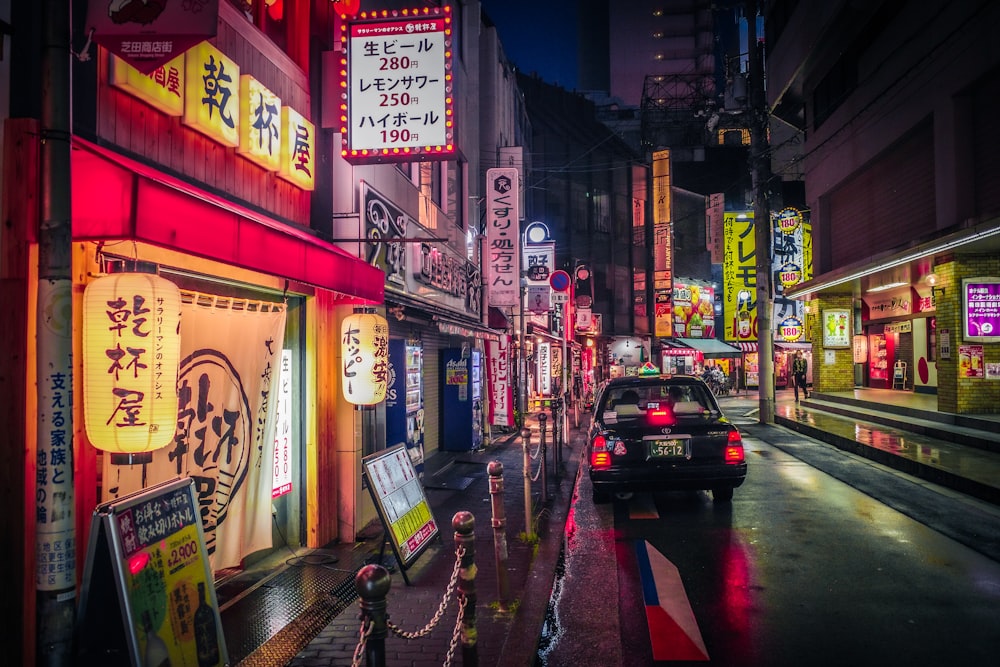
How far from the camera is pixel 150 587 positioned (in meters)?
3.56

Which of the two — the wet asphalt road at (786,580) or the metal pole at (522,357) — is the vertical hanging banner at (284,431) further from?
the metal pole at (522,357)

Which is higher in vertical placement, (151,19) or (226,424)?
(151,19)

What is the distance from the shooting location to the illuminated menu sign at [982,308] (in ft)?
46.8

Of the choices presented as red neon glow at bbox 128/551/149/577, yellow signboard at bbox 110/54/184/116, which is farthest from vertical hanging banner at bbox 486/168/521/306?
red neon glow at bbox 128/551/149/577

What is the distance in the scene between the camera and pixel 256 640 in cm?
493

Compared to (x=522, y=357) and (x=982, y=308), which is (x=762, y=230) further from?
(x=522, y=357)

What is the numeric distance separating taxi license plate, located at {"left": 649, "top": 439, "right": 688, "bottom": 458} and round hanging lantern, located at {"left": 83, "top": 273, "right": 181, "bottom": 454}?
6.33 metres

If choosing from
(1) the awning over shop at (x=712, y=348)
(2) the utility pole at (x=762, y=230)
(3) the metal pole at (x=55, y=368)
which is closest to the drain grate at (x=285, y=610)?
(3) the metal pole at (x=55, y=368)

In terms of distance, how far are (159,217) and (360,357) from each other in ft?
12.2

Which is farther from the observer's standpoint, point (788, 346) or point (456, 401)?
point (788, 346)

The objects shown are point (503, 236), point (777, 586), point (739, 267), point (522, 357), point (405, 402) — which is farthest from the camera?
point (739, 267)

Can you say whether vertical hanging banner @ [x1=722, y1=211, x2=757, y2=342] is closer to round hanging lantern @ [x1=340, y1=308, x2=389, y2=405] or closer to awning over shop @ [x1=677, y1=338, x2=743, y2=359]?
awning over shop @ [x1=677, y1=338, x2=743, y2=359]

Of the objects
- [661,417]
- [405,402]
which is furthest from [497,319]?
[661,417]

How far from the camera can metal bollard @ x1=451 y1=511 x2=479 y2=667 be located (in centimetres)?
380
